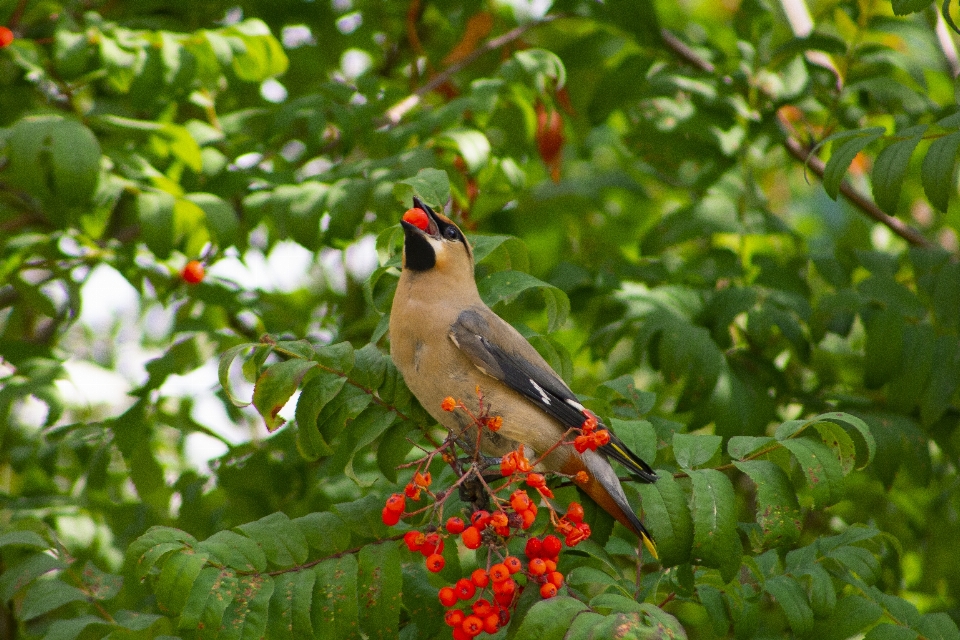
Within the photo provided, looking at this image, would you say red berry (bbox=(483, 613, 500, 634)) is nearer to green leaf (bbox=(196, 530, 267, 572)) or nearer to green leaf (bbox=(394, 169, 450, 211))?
green leaf (bbox=(196, 530, 267, 572))

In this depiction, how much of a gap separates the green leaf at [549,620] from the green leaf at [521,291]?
1.03 meters

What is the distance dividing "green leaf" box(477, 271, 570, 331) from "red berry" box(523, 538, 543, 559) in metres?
0.80

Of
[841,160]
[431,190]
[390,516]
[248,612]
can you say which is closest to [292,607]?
[248,612]

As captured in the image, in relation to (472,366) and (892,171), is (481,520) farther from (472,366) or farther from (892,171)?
(892,171)

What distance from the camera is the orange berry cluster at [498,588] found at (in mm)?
2453

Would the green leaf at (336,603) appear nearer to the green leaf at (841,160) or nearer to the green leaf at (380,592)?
the green leaf at (380,592)

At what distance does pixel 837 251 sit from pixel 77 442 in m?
3.56

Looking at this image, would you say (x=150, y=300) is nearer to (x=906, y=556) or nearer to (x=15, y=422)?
(x=15, y=422)

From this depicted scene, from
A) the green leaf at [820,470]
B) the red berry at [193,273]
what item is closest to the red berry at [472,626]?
the green leaf at [820,470]

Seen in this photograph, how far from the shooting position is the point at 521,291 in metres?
3.13

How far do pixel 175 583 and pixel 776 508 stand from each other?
1.60 meters


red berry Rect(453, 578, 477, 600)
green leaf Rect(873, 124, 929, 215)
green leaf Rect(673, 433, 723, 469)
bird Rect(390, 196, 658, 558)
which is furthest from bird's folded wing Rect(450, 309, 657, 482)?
green leaf Rect(873, 124, 929, 215)

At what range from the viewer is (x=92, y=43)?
13.2ft

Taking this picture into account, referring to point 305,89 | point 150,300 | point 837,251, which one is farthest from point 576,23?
point 150,300
